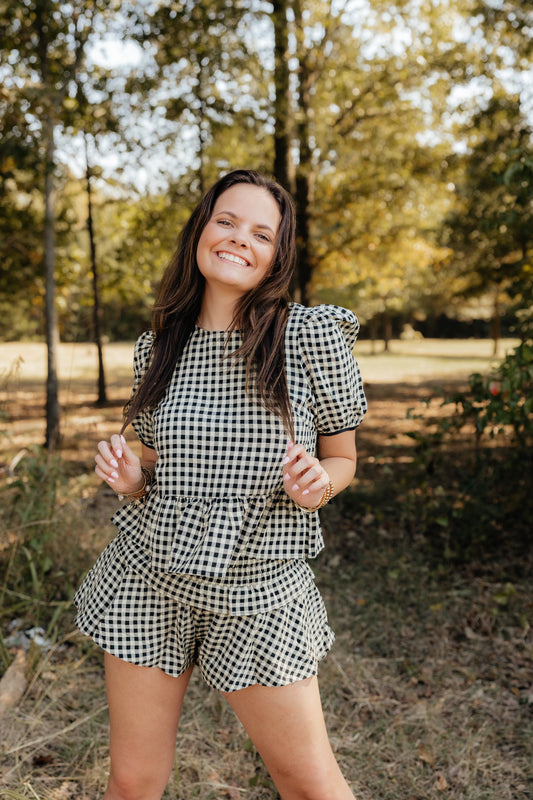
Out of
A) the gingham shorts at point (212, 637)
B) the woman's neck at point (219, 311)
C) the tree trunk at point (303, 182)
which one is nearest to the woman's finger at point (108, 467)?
the gingham shorts at point (212, 637)

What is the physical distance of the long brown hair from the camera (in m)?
1.52

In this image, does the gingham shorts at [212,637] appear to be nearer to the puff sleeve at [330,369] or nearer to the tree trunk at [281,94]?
the puff sleeve at [330,369]

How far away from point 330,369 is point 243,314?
257 mm

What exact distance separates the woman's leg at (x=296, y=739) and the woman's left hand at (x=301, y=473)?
0.46m

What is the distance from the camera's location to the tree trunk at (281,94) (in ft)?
20.2

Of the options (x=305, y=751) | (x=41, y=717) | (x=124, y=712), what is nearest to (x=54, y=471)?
(x=41, y=717)

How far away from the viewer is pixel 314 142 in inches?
344

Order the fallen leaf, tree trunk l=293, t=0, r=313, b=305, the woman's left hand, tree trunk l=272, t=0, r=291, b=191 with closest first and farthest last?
the woman's left hand
the fallen leaf
tree trunk l=272, t=0, r=291, b=191
tree trunk l=293, t=0, r=313, b=305

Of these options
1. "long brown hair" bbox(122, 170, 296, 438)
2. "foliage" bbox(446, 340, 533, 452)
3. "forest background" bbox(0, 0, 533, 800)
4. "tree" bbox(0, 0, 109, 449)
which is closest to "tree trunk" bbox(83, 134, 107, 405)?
"forest background" bbox(0, 0, 533, 800)

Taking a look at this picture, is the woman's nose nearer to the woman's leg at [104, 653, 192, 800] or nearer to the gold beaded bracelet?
the gold beaded bracelet

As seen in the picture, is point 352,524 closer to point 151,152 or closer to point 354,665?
point 354,665

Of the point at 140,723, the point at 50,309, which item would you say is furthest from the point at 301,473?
the point at 50,309

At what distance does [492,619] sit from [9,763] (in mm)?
2442

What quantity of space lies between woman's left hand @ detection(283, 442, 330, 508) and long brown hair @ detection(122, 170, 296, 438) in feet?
0.50
